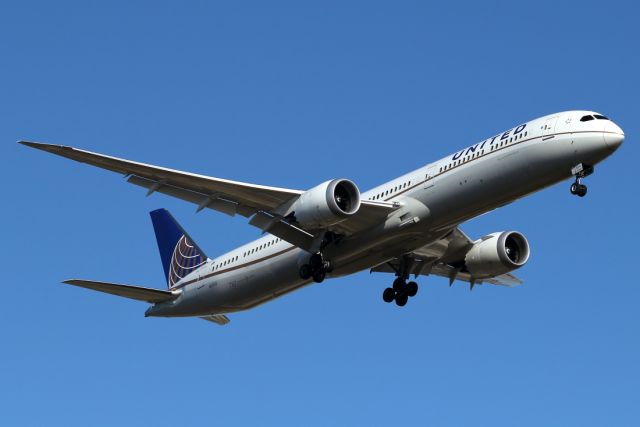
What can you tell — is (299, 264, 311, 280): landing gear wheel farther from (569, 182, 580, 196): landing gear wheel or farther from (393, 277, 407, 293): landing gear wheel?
(569, 182, 580, 196): landing gear wheel

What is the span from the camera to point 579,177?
32.6m

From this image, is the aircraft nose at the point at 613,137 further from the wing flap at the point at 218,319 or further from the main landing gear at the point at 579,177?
the wing flap at the point at 218,319

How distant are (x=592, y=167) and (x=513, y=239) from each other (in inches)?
306

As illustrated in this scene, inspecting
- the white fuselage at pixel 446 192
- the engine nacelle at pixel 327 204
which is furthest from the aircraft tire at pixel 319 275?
the engine nacelle at pixel 327 204

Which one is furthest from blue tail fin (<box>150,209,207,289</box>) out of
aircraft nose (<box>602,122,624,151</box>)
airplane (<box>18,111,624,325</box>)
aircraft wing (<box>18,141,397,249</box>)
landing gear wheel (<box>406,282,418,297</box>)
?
aircraft nose (<box>602,122,624,151</box>)

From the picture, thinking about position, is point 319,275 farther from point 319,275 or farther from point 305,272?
point 305,272

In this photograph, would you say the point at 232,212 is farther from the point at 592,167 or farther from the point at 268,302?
the point at 592,167

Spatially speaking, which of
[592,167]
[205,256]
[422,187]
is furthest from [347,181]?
[205,256]

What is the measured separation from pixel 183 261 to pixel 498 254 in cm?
1276

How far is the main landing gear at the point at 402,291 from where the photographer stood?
4044 cm

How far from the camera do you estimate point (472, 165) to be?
3378cm

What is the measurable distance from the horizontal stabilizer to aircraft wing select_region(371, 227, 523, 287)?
8.17 metres

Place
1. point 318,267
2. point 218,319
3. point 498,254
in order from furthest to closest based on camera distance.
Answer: point 218,319, point 498,254, point 318,267

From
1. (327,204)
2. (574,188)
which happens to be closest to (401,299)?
(327,204)
